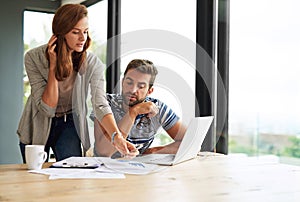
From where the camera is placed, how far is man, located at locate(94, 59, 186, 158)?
1951 mm

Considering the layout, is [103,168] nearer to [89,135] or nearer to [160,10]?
[89,135]

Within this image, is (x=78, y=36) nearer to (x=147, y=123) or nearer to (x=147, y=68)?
(x=147, y=68)

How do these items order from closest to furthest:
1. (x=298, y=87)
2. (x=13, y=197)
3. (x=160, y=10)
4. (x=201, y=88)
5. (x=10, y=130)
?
(x=13, y=197) < (x=298, y=87) < (x=201, y=88) < (x=160, y=10) < (x=10, y=130)

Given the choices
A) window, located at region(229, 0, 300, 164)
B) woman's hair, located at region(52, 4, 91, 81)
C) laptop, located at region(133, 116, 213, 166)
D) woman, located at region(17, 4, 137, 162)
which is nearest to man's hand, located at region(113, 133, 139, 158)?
laptop, located at region(133, 116, 213, 166)

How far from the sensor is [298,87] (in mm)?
2033

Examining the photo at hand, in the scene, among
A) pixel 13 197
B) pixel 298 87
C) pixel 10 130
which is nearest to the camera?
pixel 13 197

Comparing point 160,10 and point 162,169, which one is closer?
point 162,169

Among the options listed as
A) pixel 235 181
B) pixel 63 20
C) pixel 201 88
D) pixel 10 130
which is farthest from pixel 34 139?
pixel 10 130

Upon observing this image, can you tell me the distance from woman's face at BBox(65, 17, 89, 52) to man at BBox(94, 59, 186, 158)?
343 millimetres

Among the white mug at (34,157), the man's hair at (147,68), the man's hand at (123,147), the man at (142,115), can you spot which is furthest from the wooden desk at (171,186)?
the man's hair at (147,68)

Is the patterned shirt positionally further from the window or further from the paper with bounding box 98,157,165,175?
the window

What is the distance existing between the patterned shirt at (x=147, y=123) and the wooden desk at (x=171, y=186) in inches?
16.6

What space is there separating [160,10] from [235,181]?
177 centimetres

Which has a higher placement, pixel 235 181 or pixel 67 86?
pixel 67 86
